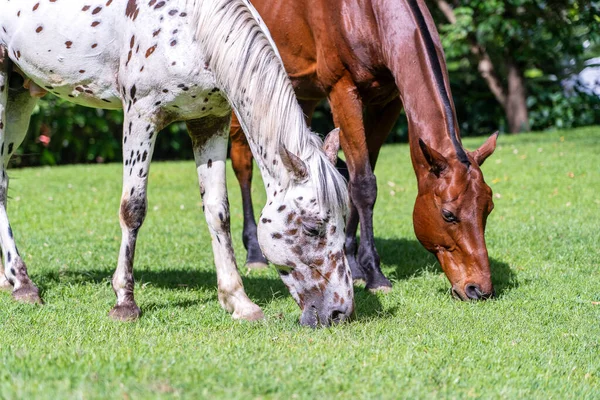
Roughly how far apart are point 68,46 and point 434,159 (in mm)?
2450

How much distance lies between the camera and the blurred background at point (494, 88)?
49.9 ft

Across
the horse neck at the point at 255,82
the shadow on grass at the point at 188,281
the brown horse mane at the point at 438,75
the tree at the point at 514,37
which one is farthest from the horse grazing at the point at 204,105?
the tree at the point at 514,37

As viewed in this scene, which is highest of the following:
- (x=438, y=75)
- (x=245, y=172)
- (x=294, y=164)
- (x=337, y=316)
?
(x=438, y=75)

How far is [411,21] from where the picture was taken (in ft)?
18.5

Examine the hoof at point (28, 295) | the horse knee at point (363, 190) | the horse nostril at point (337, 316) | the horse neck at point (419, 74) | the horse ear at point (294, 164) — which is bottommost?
the hoof at point (28, 295)

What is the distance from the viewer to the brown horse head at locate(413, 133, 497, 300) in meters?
5.16

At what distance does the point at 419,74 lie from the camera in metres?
5.44

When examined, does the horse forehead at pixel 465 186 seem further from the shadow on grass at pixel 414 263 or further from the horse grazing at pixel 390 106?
the shadow on grass at pixel 414 263

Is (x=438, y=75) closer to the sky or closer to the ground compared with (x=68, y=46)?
closer to the ground

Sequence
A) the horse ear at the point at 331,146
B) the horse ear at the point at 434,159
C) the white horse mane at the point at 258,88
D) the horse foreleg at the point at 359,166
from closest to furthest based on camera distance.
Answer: the white horse mane at the point at 258,88
the horse ear at the point at 331,146
the horse ear at the point at 434,159
the horse foreleg at the point at 359,166

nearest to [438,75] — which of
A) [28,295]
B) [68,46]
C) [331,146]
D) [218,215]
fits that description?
[331,146]

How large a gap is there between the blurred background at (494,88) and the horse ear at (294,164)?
10950mm

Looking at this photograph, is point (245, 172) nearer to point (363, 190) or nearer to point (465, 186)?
point (363, 190)

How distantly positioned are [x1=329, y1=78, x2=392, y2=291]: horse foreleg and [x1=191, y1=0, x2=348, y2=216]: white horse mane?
1.37 meters
